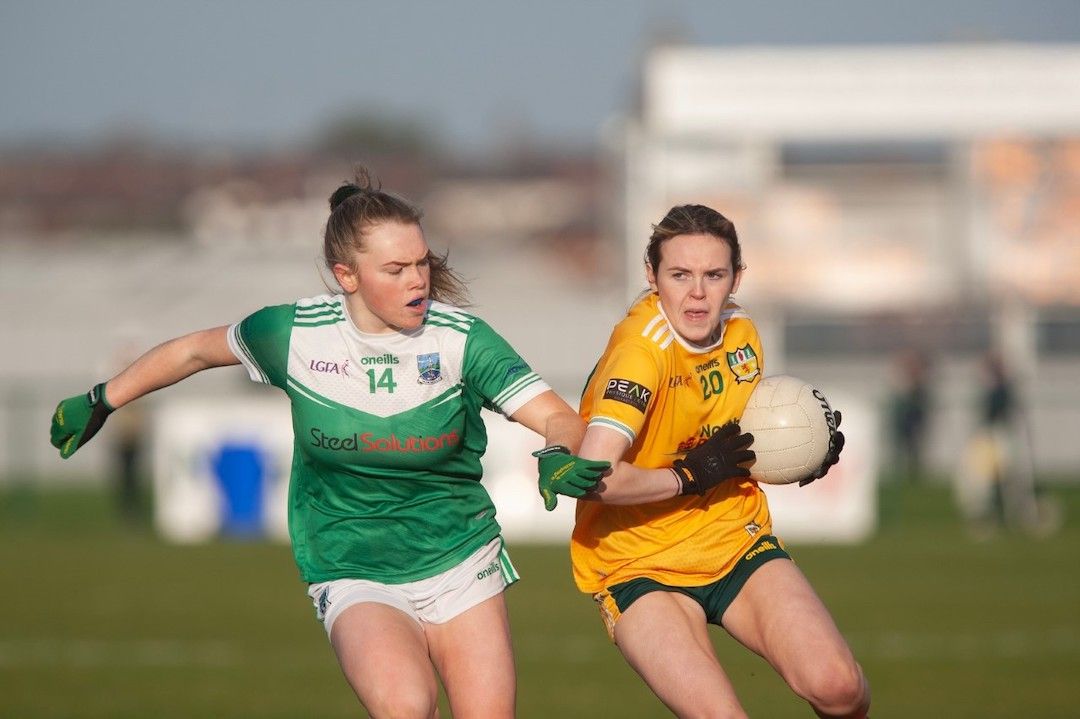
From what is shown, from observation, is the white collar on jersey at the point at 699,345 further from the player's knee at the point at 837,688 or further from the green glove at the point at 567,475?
the player's knee at the point at 837,688

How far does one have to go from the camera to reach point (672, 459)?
5875 millimetres

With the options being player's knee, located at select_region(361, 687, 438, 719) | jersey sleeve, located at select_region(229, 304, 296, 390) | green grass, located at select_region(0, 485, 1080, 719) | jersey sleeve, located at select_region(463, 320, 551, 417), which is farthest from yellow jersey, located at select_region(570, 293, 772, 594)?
green grass, located at select_region(0, 485, 1080, 719)

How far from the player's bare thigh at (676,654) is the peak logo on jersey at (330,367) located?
1345mm

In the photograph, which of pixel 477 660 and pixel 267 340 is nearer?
pixel 477 660

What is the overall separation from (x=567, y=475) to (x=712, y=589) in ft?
3.30

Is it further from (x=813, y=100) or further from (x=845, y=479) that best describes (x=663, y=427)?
(x=813, y=100)

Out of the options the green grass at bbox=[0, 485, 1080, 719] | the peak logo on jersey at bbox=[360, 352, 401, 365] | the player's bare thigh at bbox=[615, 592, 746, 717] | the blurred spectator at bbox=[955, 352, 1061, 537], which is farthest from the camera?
the blurred spectator at bbox=[955, 352, 1061, 537]

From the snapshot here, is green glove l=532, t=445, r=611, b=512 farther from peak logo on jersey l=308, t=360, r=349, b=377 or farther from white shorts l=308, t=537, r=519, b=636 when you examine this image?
peak logo on jersey l=308, t=360, r=349, b=377

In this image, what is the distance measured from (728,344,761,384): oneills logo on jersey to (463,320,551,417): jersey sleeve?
77 centimetres

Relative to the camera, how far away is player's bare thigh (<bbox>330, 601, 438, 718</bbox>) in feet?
17.1

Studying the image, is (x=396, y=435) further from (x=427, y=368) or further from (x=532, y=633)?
(x=532, y=633)

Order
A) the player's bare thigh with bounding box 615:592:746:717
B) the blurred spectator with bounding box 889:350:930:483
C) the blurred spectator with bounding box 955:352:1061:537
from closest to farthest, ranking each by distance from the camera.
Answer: the player's bare thigh with bounding box 615:592:746:717 < the blurred spectator with bounding box 955:352:1061:537 < the blurred spectator with bounding box 889:350:930:483

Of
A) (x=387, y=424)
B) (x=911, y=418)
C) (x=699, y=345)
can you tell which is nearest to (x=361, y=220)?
(x=387, y=424)

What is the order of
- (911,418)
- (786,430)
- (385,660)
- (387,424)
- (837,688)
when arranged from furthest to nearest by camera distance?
(911,418)
(786,430)
(387,424)
(837,688)
(385,660)
